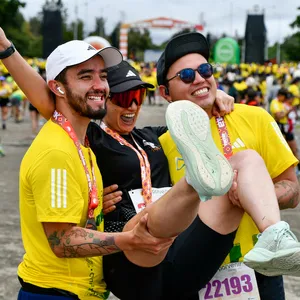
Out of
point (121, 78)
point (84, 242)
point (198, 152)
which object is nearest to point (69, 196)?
point (84, 242)

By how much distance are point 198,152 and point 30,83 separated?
112 centimetres

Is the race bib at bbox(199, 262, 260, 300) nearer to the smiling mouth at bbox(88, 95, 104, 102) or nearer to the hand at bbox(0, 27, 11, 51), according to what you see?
the smiling mouth at bbox(88, 95, 104, 102)

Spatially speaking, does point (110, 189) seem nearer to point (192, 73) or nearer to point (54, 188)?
point (54, 188)

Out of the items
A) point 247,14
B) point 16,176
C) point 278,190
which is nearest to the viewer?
point 278,190

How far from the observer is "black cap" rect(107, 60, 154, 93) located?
3.44 metres

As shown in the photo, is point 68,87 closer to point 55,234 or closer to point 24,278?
point 55,234

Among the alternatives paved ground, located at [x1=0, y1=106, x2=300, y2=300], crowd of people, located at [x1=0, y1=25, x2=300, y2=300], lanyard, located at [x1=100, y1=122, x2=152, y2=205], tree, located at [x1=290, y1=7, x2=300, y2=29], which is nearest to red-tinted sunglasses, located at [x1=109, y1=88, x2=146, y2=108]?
crowd of people, located at [x1=0, y1=25, x2=300, y2=300]

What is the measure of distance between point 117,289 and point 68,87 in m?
0.98

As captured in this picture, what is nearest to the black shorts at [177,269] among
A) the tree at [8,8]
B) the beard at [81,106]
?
the beard at [81,106]

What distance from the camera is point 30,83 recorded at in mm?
3168

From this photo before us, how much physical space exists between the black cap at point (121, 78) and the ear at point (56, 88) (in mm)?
467

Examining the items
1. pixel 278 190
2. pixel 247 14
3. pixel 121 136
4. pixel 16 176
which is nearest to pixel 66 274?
pixel 121 136

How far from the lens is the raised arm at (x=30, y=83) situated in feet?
10.2

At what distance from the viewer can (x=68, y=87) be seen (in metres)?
2.98
